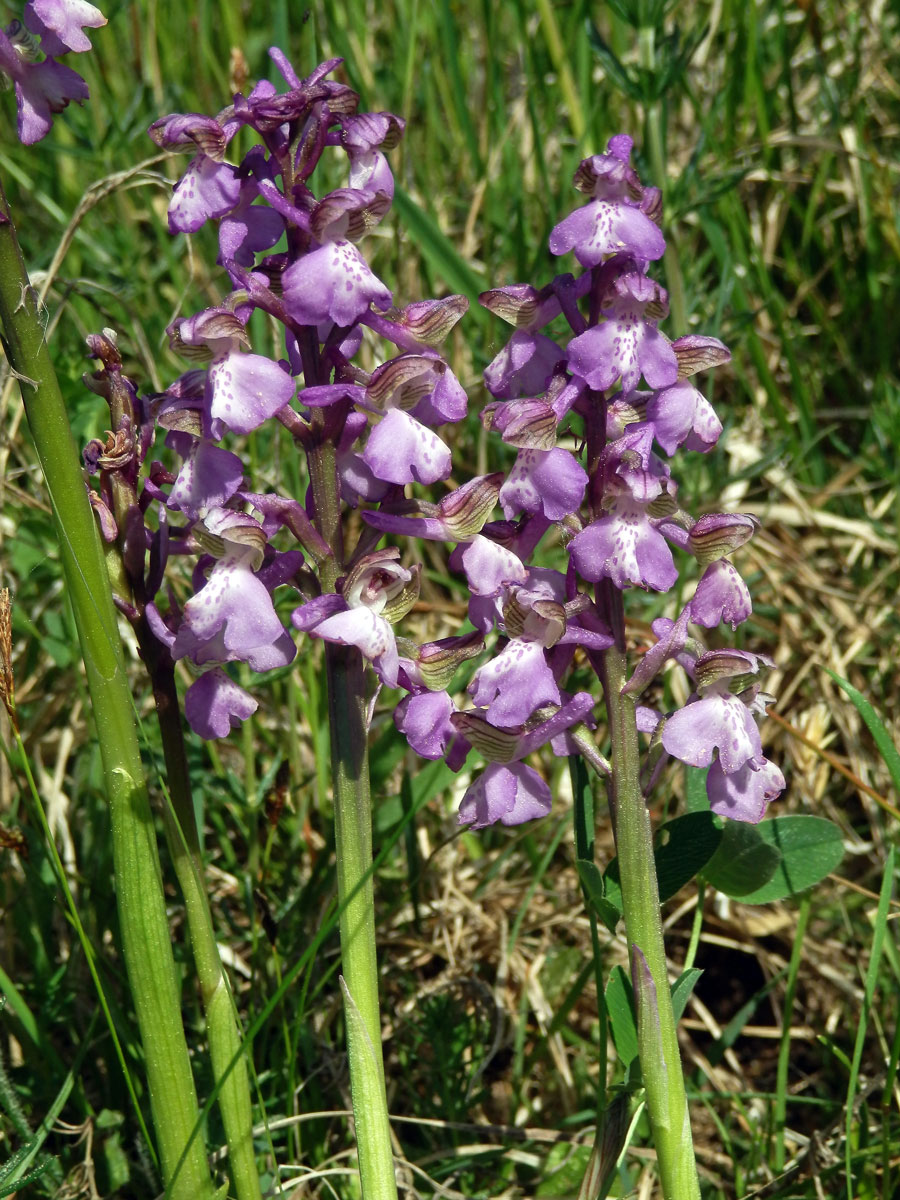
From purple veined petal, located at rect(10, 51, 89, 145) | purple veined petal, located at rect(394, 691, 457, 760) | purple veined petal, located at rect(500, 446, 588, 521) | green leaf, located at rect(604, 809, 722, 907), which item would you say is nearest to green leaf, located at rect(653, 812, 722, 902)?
green leaf, located at rect(604, 809, 722, 907)

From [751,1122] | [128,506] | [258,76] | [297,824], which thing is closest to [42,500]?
[297,824]

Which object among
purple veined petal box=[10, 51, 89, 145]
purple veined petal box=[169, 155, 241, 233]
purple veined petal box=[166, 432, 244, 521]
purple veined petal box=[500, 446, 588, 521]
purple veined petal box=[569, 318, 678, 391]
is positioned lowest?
purple veined petal box=[500, 446, 588, 521]

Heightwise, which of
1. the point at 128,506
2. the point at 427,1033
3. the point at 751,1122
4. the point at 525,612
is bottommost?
the point at 751,1122

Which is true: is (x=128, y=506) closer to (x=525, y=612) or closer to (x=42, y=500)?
(x=525, y=612)

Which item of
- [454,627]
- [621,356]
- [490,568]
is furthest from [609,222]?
[454,627]

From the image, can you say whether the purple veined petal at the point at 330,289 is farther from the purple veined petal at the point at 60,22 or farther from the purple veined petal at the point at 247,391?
the purple veined petal at the point at 60,22

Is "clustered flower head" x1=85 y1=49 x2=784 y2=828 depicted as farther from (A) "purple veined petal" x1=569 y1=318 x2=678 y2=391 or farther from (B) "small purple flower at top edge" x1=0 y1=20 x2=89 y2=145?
(B) "small purple flower at top edge" x1=0 y1=20 x2=89 y2=145

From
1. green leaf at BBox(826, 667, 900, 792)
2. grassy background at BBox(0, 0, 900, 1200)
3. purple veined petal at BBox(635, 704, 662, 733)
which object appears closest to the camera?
purple veined petal at BBox(635, 704, 662, 733)

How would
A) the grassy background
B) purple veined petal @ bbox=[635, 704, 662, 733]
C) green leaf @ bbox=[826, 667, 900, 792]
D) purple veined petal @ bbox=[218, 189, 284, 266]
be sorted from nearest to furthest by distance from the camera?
1. purple veined petal @ bbox=[218, 189, 284, 266]
2. purple veined petal @ bbox=[635, 704, 662, 733]
3. green leaf @ bbox=[826, 667, 900, 792]
4. the grassy background
